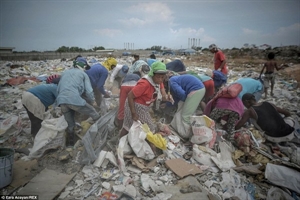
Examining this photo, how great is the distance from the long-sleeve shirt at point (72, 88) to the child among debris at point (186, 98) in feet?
5.51

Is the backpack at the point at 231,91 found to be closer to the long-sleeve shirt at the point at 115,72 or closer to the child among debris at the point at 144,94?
the child among debris at the point at 144,94

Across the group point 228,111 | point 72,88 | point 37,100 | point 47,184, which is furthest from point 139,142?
point 37,100

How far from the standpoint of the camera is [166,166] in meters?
2.55

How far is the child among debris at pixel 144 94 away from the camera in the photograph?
2.45 meters

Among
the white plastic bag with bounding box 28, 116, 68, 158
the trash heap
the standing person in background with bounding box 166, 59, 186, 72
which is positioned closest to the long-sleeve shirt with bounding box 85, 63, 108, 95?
the trash heap

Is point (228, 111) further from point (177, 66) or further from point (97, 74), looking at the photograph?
point (97, 74)

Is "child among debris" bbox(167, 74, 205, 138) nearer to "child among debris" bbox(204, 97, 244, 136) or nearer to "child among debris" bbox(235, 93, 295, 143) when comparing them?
"child among debris" bbox(204, 97, 244, 136)

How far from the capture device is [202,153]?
272cm

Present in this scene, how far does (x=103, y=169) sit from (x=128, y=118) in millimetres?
834

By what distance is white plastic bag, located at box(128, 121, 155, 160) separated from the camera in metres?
2.45

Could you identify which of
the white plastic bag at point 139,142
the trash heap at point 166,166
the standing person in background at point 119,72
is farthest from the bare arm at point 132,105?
the standing person in background at point 119,72

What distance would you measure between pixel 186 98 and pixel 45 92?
8.48 feet

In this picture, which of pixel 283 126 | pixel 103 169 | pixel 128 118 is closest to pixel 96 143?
pixel 103 169

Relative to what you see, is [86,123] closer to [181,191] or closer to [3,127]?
[3,127]
